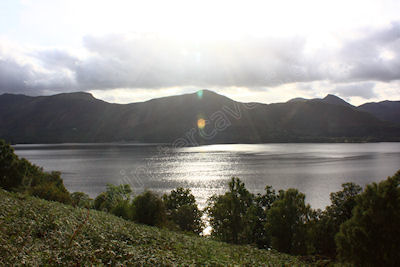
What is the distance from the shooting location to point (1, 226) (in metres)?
15.4

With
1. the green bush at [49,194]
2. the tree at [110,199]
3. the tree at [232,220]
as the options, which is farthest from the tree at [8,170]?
the tree at [232,220]

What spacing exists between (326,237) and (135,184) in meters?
75.7

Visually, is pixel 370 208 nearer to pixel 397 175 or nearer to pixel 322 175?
pixel 397 175

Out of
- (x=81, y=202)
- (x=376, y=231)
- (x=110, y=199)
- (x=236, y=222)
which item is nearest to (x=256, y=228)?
(x=236, y=222)

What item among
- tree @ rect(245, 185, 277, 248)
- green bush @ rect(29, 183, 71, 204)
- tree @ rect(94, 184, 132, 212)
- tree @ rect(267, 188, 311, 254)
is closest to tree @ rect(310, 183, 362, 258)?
tree @ rect(267, 188, 311, 254)

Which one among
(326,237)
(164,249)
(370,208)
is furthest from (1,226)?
(326,237)

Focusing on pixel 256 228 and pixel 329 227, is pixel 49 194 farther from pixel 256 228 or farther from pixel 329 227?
pixel 329 227

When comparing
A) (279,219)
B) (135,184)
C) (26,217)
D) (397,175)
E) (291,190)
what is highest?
(397,175)

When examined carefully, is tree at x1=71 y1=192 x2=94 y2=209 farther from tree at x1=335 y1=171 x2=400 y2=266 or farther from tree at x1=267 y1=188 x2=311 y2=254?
tree at x1=335 y1=171 x2=400 y2=266

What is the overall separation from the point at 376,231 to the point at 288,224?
1620cm

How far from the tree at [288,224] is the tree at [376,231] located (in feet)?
45.3

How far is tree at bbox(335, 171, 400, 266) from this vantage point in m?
22.8

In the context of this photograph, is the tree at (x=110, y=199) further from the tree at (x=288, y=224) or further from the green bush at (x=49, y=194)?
the tree at (x=288, y=224)

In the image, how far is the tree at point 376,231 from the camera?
899 inches
